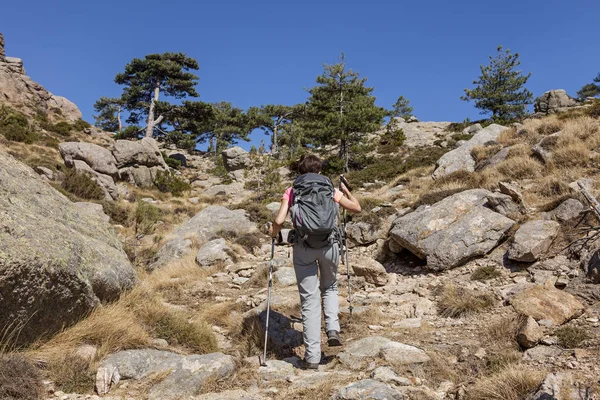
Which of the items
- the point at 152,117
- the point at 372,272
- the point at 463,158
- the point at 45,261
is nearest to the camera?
the point at 45,261

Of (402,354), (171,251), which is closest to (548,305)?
(402,354)

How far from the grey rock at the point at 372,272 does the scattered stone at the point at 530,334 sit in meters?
3.32

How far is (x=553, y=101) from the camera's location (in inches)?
1335

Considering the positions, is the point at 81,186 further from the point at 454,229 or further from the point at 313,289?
the point at 313,289

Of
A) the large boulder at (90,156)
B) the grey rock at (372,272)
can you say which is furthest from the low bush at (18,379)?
the large boulder at (90,156)

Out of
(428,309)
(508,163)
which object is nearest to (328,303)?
(428,309)

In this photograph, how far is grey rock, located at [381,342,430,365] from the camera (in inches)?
148

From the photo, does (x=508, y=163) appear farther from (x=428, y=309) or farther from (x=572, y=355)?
(x=572, y=355)

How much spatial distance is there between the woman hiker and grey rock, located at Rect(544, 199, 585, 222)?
4.87 metres

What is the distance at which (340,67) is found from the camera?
94.8ft

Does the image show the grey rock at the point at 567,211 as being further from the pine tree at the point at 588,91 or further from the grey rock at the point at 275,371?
the pine tree at the point at 588,91

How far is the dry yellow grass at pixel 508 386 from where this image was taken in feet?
9.30

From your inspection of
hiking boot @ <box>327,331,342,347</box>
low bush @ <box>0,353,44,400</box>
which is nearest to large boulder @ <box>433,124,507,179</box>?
hiking boot @ <box>327,331,342,347</box>

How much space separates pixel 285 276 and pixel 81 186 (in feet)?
38.5
